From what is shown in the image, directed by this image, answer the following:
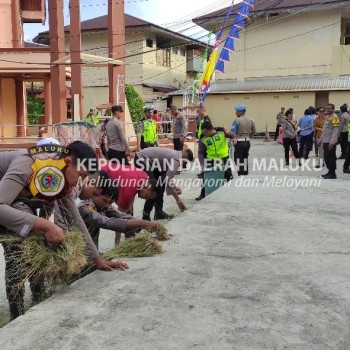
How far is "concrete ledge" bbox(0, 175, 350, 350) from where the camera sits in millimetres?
2285

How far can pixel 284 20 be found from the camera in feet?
78.7

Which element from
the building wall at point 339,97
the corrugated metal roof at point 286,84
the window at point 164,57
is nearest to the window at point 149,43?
the window at point 164,57

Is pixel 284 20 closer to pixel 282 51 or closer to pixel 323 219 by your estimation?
pixel 282 51

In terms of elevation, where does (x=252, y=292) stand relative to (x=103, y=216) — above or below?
below

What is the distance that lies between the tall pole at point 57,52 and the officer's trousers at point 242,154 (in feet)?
28.4

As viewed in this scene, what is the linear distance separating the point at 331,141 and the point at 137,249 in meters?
6.67

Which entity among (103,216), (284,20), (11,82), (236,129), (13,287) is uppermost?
(284,20)

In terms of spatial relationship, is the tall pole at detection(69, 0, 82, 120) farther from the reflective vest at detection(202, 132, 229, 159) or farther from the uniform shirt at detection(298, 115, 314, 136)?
the reflective vest at detection(202, 132, 229, 159)

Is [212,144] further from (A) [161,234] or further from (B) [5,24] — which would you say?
(B) [5,24]

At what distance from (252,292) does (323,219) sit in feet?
8.59

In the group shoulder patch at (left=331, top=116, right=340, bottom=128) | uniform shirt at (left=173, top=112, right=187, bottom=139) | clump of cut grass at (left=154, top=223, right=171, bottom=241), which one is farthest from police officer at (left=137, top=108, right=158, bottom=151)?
clump of cut grass at (left=154, top=223, right=171, bottom=241)

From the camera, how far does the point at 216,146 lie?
7902 mm

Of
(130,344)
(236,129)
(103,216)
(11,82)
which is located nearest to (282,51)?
(11,82)

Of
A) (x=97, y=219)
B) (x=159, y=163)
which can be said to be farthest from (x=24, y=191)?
(x=159, y=163)
